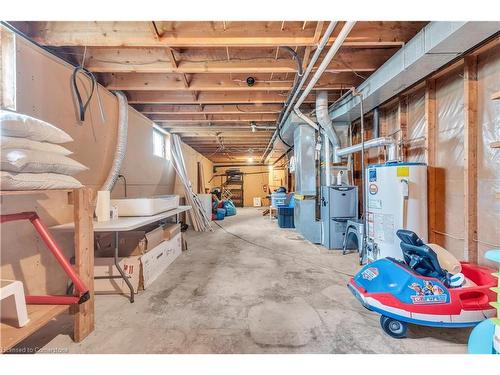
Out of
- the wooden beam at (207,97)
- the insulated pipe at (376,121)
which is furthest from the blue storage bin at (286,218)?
the wooden beam at (207,97)

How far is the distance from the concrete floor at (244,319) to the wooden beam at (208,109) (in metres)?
2.59

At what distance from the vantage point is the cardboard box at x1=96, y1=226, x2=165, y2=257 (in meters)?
2.39

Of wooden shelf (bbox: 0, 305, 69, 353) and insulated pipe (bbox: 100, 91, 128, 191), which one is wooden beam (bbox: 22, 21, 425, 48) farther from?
wooden shelf (bbox: 0, 305, 69, 353)

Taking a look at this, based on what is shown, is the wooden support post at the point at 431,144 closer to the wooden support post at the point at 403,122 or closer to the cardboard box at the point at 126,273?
the wooden support post at the point at 403,122

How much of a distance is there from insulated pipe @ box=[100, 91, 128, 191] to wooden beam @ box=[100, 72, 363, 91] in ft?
0.66

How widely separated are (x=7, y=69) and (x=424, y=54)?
3.31 meters

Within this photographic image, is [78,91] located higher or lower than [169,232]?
higher

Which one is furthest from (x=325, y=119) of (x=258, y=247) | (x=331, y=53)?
(x=258, y=247)

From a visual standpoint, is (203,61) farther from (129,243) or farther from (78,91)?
(129,243)

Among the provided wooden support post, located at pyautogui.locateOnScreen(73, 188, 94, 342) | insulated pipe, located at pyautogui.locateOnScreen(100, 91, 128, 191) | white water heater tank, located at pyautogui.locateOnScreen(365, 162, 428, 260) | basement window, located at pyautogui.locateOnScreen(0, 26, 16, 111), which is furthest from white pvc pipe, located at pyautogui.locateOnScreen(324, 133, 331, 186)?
basement window, located at pyautogui.locateOnScreen(0, 26, 16, 111)

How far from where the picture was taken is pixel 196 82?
2.97 metres
